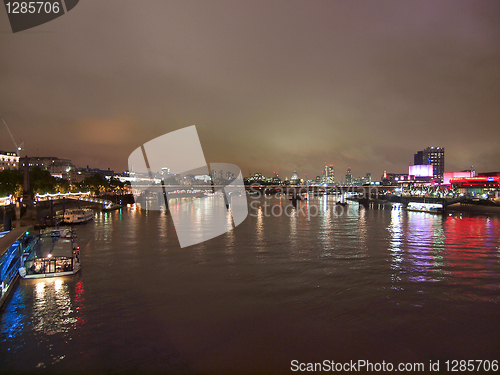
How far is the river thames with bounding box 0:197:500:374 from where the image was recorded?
20.5 ft

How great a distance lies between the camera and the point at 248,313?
812 centimetres

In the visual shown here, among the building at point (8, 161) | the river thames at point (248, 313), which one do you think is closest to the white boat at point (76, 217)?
the river thames at point (248, 313)

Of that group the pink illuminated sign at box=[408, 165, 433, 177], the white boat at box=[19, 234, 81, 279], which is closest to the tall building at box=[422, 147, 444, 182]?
the pink illuminated sign at box=[408, 165, 433, 177]

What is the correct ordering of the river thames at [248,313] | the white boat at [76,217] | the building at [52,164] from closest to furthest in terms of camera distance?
the river thames at [248,313] < the white boat at [76,217] < the building at [52,164]

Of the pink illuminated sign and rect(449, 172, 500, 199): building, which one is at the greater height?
the pink illuminated sign

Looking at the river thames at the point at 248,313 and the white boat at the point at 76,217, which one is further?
the white boat at the point at 76,217

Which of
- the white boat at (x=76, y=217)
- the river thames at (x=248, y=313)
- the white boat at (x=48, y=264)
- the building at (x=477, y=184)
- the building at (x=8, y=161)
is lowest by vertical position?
the river thames at (x=248, y=313)

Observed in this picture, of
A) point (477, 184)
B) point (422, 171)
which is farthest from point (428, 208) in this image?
point (422, 171)

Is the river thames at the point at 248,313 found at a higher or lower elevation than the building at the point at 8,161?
lower

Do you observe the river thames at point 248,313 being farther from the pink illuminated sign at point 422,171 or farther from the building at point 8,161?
the pink illuminated sign at point 422,171

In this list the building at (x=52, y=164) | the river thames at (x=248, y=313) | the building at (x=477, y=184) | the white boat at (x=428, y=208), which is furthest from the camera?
the building at (x=52, y=164)

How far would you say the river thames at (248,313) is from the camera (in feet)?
20.5

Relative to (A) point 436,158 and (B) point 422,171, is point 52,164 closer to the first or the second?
(B) point 422,171

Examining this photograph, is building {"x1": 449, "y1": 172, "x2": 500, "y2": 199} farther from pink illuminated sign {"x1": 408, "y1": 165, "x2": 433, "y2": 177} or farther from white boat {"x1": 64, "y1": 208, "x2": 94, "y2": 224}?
white boat {"x1": 64, "y1": 208, "x2": 94, "y2": 224}
